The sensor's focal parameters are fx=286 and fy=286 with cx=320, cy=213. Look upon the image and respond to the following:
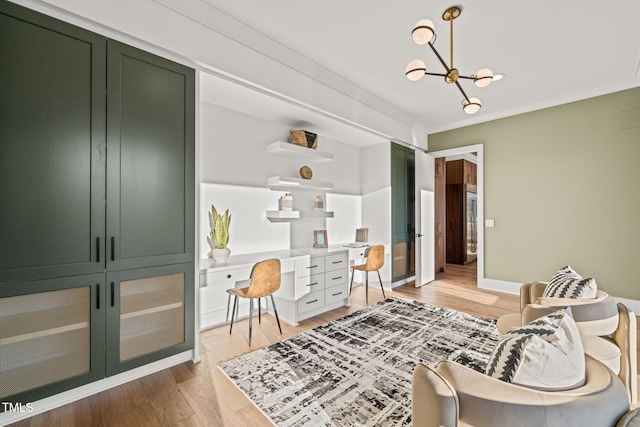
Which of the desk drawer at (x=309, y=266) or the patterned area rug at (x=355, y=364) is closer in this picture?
the patterned area rug at (x=355, y=364)

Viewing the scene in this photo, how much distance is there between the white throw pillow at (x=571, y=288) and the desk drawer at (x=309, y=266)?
84.8 inches

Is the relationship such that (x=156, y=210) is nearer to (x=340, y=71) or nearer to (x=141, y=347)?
(x=141, y=347)

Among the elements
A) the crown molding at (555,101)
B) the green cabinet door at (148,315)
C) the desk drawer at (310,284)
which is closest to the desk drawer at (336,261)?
the desk drawer at (310,284)

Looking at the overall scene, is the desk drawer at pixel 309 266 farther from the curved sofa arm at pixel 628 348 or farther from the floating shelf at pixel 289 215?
the curved sofa arm at pixel 628 348

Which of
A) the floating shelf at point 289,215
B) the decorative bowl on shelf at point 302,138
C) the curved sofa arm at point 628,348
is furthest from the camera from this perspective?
the decorative bowl on shelf at point 302,138

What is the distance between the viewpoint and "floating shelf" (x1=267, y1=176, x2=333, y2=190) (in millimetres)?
3564

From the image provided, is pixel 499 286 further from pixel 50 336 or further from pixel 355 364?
pixel 50 336

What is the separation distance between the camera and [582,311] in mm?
1603

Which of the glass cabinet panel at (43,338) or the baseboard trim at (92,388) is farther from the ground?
the glass cabinet panel at (43,338)

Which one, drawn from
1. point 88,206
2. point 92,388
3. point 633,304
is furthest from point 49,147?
point 633,304

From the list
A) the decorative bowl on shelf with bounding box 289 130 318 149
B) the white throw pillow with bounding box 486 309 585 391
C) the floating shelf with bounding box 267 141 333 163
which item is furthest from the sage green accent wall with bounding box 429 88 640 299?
the white throw pillow with bounding box 486 309 585 391

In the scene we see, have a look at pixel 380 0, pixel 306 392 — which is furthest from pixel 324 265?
pixel 380 0

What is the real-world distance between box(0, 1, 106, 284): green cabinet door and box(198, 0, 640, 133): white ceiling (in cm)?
116

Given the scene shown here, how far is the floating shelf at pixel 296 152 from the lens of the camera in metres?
3.55
